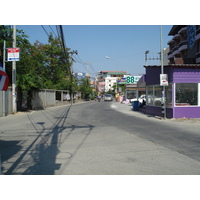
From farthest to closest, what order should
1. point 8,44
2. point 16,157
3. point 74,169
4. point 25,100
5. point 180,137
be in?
point 25,100, point 8,44, point 180,137, point 16,157, point 74,169

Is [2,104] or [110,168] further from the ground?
[2,104]

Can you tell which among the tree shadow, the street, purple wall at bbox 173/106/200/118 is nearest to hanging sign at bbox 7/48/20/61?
the street

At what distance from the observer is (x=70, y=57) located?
41781 millimetres

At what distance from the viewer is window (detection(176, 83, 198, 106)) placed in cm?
1566

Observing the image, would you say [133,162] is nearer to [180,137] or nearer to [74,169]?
[74,169]

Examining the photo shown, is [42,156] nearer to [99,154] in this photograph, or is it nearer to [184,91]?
[99,154]

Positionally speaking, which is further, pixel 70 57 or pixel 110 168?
pixel 70 57

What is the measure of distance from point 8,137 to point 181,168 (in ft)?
21.7

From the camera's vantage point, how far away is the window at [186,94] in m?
15.7

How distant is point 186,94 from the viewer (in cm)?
1569

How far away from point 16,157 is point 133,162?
3084 millimetres
